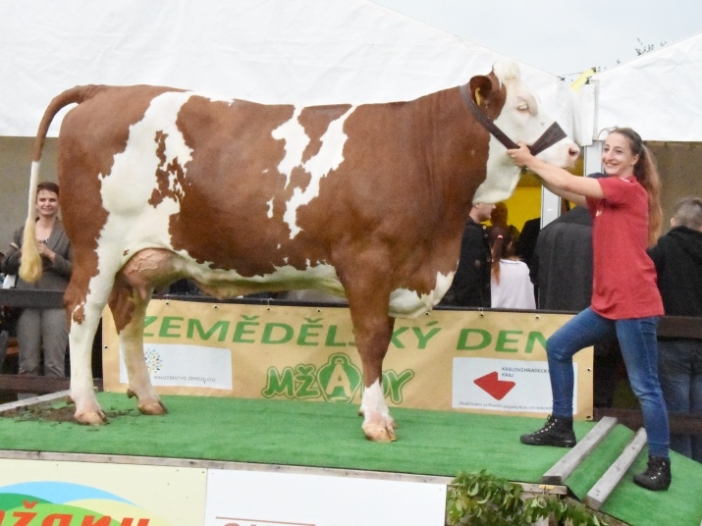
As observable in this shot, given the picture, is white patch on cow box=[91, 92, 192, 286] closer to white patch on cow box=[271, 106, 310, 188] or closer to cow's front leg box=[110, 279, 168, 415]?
cow's front leg box=[110, 279, 168, 415]

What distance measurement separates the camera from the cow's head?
5047mm

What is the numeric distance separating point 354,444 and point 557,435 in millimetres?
1038

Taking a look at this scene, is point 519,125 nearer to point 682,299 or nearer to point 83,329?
point 682,299

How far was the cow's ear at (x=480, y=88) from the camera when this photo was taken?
5035 millimetres

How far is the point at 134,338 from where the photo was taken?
5.68m

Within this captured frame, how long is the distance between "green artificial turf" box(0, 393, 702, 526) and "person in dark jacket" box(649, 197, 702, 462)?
0.51 meters

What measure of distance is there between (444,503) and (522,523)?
0.32 metres

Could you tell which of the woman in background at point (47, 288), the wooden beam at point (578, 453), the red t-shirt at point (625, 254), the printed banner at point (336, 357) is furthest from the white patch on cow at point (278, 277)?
the woman in background at point (47, 288)

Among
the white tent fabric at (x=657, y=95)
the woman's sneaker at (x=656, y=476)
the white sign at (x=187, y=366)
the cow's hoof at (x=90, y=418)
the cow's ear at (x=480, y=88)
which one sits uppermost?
the white tent fabric at (x=657, y=95)

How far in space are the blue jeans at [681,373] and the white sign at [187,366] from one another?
2766 millimetres

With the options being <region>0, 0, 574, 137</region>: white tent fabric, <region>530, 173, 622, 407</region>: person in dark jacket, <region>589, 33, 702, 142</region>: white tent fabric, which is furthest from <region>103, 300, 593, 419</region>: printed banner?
<region>0, 0, 574, 137</region>: white tent fabric

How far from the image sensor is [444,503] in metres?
4.05

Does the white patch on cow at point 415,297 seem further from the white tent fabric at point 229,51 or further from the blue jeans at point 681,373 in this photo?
the white tent fabric at point 229,51

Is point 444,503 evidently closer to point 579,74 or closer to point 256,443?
point 256,443
